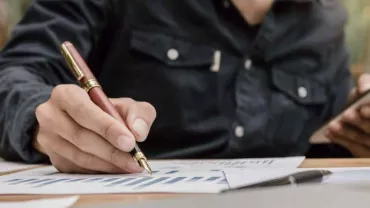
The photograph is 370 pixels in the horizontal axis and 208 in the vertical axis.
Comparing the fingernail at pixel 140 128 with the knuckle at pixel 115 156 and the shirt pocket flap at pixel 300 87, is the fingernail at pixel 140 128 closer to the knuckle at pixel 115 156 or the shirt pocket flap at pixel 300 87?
the knuckle at pixel 115 156

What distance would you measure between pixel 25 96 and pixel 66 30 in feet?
0.64

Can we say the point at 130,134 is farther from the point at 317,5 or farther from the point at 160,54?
the point at 317,5

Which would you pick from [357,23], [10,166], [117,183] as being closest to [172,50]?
[10,166]

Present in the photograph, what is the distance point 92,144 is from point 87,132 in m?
0.01

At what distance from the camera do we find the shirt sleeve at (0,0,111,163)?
68cm

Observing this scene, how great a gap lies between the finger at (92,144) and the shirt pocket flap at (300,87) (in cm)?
44

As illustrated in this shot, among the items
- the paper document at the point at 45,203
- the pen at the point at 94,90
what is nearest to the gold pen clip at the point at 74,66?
the pen at the point at 94,90

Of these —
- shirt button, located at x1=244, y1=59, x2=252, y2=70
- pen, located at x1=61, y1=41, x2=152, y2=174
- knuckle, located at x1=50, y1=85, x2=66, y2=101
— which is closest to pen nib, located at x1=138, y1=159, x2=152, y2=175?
pen, located at x1=61, y1=41, x2=152, y2=174

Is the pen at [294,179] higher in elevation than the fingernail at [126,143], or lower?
lower

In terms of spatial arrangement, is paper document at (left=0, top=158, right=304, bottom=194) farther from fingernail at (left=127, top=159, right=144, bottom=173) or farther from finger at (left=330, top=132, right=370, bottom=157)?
finger at (left=330, top=132, right=370, bottom=157)

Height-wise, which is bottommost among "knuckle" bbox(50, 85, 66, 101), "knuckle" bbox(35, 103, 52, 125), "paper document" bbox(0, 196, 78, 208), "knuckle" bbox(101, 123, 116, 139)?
"knuckle" bbox(101, 123, 116, 139)

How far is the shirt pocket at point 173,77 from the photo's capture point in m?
0.87

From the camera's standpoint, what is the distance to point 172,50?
0.90 metres

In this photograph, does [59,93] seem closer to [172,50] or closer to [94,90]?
[94,90]
